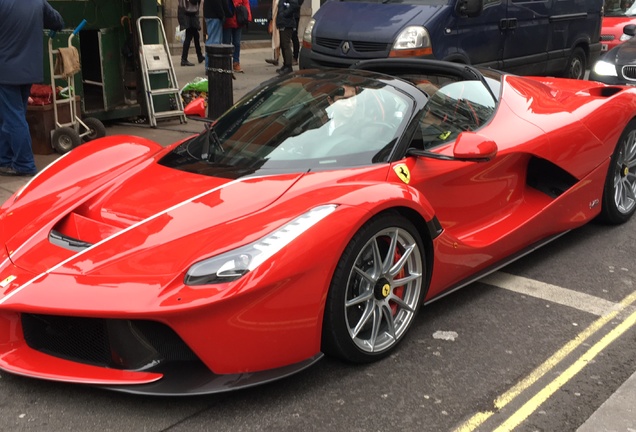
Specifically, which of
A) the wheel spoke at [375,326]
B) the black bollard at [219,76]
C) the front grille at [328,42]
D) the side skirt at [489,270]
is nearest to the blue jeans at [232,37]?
the front grille at [328,42]

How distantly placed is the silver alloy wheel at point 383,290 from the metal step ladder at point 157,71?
20.2 feet

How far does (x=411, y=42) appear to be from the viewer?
8.56m

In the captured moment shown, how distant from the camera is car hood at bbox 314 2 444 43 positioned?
8688 millimetres

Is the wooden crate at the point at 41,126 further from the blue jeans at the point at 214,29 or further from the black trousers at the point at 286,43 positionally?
the black trousers at the point at 286,43

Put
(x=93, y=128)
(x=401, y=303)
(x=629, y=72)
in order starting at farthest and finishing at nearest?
1. (x=629, y=72)
2. (x=93, y=128)
3. (x=401, y=303)

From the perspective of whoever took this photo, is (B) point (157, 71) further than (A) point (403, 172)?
Yes

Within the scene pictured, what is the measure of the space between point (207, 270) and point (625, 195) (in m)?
3.75

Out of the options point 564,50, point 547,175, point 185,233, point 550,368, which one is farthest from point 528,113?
point 564,50

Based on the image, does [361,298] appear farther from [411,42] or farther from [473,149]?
[411,42]

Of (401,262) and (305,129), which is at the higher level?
(305,129)

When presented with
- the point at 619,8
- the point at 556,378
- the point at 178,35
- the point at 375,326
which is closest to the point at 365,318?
the point at 375,326

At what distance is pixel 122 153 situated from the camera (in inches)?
173

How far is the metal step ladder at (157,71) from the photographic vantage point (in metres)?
9.27

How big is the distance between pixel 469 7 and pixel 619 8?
826 cm
